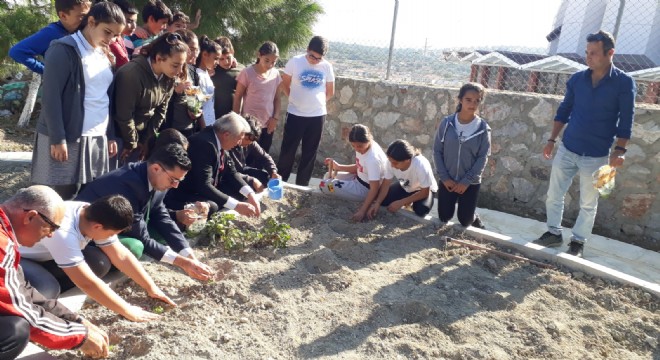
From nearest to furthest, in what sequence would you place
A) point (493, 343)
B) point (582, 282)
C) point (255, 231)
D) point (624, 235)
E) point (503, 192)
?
point (493, 343) < point (582, 282) < point (255, 231) < point (624, 235) < point (503, 192)

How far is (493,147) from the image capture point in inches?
227

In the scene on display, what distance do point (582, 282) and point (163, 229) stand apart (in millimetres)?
2733

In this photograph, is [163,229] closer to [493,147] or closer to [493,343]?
[493,343]

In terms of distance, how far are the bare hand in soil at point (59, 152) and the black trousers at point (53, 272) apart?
679 millimetres

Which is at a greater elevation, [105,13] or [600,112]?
[105,13]

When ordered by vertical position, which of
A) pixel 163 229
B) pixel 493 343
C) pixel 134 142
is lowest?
pixel 493 343

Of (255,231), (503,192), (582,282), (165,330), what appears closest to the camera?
(165,330)

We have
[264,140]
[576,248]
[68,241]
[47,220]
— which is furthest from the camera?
[264,140]

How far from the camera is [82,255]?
2.44m

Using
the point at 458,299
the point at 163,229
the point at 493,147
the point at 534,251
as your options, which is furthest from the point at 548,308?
the point at 493,147

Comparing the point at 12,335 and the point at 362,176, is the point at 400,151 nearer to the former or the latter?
the point at 362,176

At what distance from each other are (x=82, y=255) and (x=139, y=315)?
399 mm

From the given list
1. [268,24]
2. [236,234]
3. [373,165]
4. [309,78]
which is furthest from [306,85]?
[268,24]

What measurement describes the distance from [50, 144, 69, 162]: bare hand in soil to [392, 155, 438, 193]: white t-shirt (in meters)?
2.60
